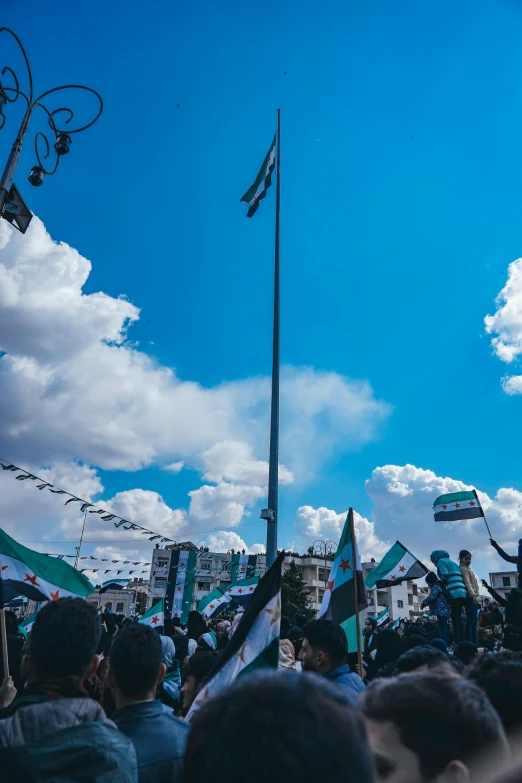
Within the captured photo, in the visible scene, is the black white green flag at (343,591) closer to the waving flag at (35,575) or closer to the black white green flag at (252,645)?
the black white green flag at (252,645)

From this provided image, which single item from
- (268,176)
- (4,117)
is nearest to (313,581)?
(268,176)

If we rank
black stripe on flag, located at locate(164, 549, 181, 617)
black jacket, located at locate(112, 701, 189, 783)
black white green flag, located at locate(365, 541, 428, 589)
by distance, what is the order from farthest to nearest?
1. black stripe on flag, located at locate(164, 549, 181, 617)
2. black white green flag, located at locate(365, 541, 428, 589)
3. black jacket, located at locate(112, 701, 189, 783)

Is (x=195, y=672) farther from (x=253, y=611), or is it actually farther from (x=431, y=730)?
(x=431, y=730)

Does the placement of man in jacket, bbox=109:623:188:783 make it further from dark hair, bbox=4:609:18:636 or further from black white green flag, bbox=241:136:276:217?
black white green flag, bbox=241:136:276:217

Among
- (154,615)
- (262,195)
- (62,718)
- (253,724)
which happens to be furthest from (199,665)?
(262,195)

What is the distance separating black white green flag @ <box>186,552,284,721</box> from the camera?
335cm

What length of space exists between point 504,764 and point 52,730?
5.21 feet

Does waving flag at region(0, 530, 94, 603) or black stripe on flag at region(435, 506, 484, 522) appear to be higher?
black stripe on flag at region(435, 506, 484, 522)

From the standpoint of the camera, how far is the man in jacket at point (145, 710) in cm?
245

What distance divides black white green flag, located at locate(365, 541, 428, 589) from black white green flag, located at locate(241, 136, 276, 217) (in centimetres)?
1007

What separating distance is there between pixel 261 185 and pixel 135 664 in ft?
48.9

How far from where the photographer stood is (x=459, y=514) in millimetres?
11758

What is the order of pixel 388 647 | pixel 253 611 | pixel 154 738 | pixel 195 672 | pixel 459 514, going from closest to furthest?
pixel 154 738 < pixel 253 611 < pixel 195 672 < pixel 388 647 < pixel 459 514

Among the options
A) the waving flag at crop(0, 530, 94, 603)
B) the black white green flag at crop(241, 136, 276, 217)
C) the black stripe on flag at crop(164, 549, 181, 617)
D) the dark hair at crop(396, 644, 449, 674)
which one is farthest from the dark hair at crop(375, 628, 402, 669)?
the black stripe on flag at crop(164, 549, 181, 617)
